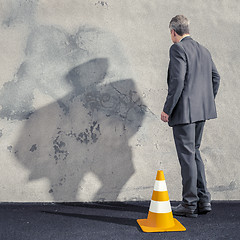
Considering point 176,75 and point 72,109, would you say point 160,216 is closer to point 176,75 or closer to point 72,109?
point 176,75

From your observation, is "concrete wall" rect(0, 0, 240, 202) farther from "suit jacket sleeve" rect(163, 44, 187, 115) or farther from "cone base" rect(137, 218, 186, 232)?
"cone base" rect(137, 218, 186, 232)

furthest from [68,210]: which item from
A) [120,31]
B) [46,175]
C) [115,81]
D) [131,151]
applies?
[120,31]

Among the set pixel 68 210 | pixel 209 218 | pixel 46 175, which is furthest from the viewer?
pixel 46 175

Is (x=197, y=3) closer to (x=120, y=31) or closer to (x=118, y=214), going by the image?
(x=120, y=31)

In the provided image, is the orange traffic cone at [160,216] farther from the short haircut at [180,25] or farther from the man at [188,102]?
the short haircut at [180,25]

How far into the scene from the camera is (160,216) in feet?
9.46

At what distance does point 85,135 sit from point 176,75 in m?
1.19

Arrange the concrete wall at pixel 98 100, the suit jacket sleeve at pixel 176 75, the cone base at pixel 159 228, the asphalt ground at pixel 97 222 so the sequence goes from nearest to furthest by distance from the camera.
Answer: the asphalt ground at pixel 97 222 < the cone base at pixel 159 228 < the suit jacket sleeve at pixel 176 75 < the concrete wall at pixel 98 100

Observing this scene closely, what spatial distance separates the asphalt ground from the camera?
2707mm

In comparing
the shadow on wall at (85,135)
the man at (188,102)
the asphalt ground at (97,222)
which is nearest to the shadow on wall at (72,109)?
the shadow on wall at (85,135)

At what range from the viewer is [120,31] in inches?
148

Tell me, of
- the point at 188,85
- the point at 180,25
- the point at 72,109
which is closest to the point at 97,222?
the point at 72,109

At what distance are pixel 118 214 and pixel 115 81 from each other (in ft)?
4.41

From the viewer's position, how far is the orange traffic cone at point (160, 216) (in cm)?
285
